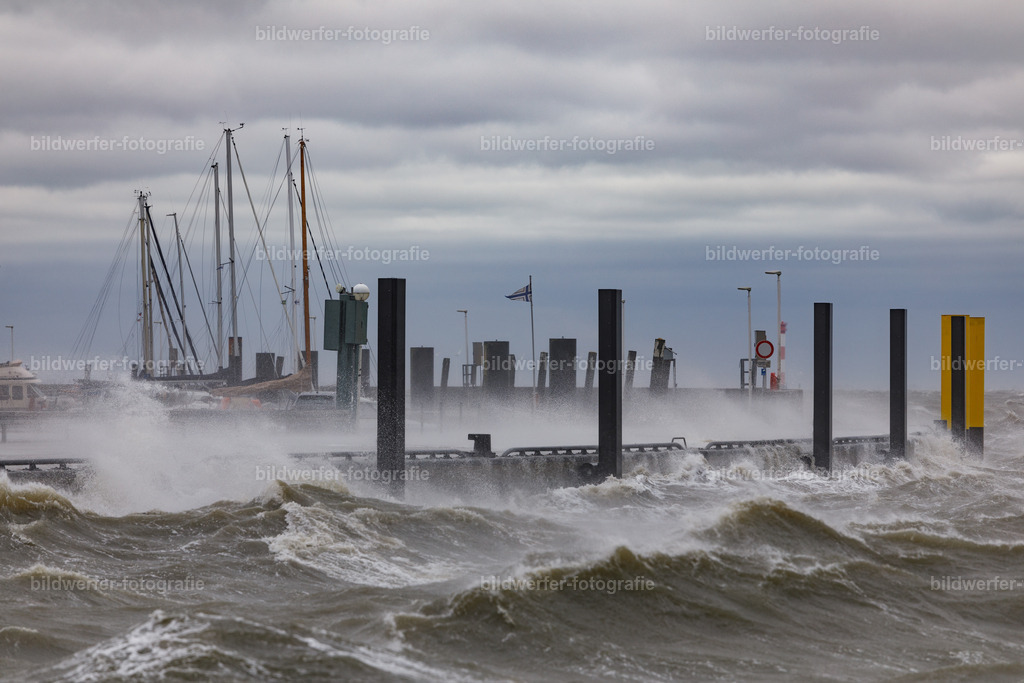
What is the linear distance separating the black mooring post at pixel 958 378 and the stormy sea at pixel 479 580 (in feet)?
30.6

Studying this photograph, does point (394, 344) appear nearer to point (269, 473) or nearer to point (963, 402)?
point (269, 473)

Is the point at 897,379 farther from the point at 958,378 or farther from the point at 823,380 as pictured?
the point at 823,380

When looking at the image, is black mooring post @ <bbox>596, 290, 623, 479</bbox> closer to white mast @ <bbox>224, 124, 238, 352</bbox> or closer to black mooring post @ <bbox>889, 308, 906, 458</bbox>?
black mooring post @ <bbox>889, 308, 906, 458</bbox>

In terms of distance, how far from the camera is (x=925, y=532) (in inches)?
599

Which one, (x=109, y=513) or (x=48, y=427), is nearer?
(x=109, y=513)

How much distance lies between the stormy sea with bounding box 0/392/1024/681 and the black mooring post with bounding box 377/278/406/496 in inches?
35.4

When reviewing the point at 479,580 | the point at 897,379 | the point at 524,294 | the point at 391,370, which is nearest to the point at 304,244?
the point at 524,294

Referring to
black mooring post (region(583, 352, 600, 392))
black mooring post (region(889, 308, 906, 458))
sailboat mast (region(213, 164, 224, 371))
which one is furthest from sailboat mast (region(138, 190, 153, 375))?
black mooring post (region(889, 308, 906, 458))

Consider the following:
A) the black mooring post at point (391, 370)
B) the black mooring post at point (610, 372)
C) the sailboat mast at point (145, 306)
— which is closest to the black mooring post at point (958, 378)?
the black mooring post at point (610, 372)

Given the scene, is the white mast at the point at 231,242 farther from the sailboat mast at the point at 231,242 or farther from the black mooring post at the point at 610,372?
the black mooring post at the point at 610,372

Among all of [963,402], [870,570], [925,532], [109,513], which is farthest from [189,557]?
[963,402]

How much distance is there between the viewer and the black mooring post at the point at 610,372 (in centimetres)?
1775

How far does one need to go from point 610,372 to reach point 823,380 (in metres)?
7.10

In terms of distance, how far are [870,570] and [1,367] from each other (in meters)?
44.2
